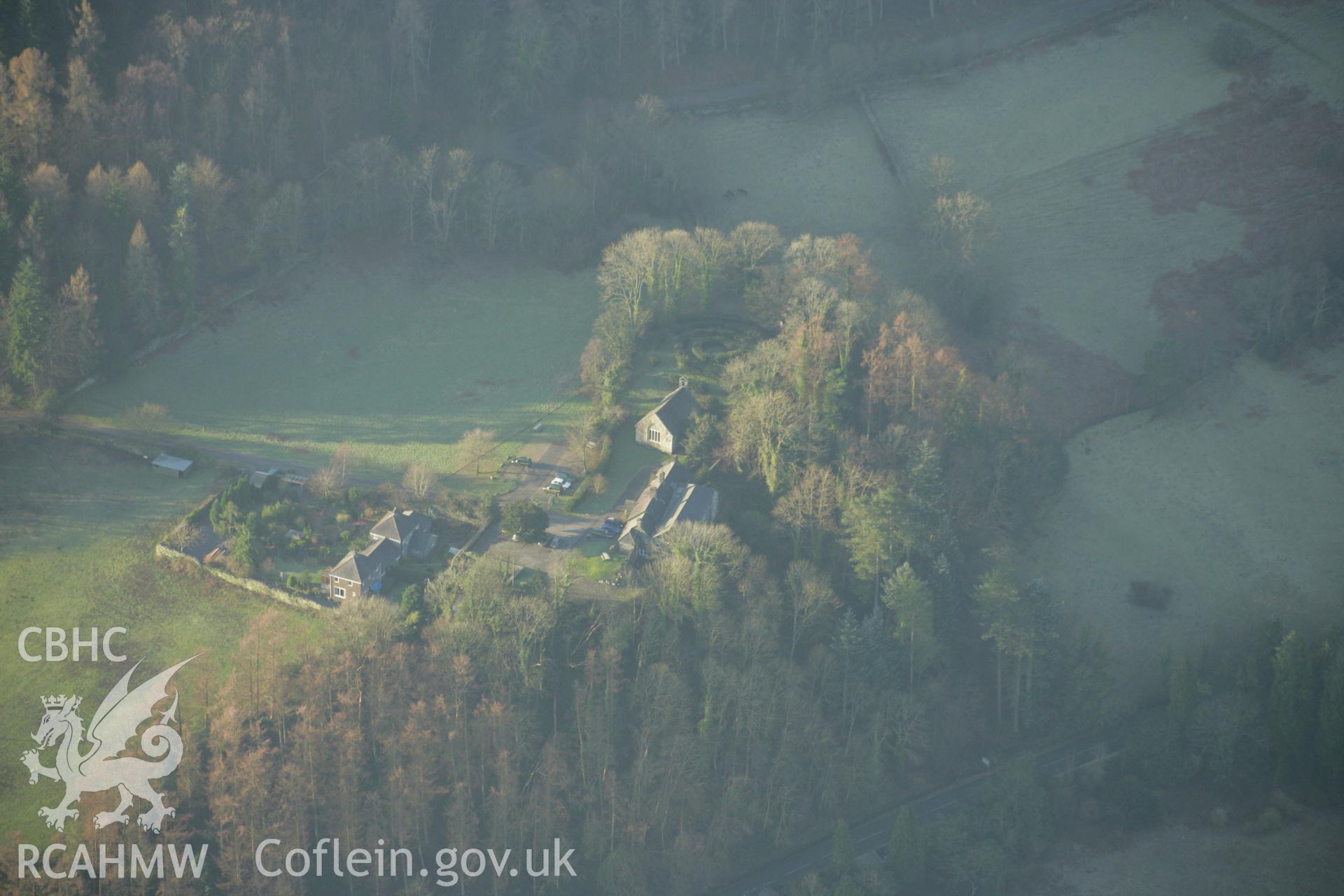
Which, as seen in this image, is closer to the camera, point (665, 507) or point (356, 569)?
point (356, 569)

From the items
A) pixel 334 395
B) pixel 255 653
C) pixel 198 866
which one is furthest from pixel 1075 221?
pixel 198 866

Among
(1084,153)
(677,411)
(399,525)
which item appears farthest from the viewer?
(1084,153)

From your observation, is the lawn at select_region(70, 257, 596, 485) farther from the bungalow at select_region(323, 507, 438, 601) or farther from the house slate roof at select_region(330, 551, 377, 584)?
the house slate roof at select_region(330, 551, 377, 584)

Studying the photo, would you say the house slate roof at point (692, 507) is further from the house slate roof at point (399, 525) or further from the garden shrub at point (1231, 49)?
the garden shrub at point (1231, 49)

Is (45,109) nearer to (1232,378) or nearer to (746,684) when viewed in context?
(746,684)

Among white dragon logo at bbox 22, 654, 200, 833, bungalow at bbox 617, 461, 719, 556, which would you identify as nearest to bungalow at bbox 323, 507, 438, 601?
white dragon logo at bbox 22, 654, 200, 833

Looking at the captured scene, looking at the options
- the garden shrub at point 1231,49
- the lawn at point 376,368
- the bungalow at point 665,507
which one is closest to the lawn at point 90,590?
the lawn at point 376,368

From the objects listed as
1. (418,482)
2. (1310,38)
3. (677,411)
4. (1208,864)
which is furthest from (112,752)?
(1310,38)

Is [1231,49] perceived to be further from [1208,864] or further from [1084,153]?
[1208,864]
